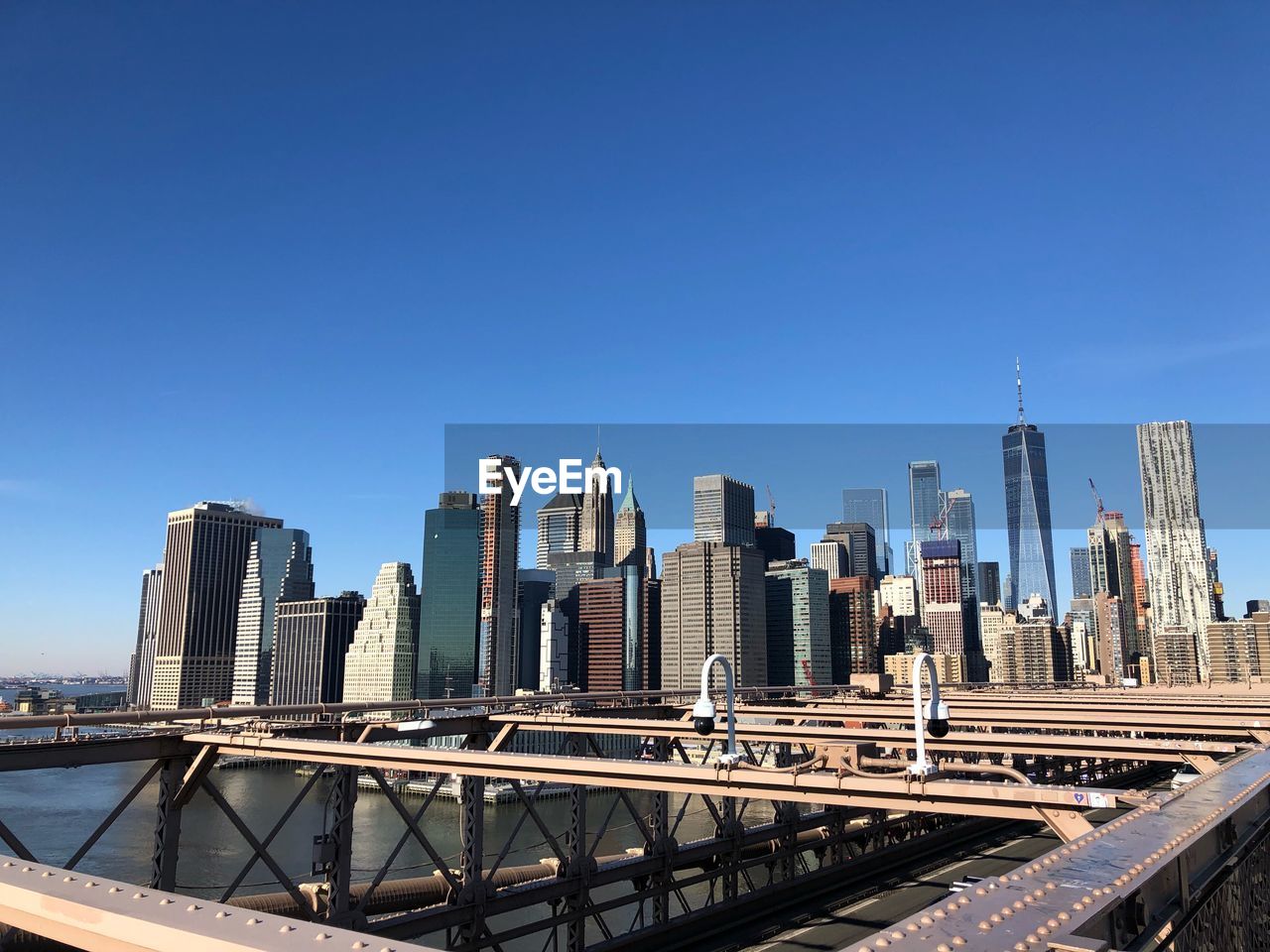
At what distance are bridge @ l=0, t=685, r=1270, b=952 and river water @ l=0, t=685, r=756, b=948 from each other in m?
24.3

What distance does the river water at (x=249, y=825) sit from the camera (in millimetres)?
65875

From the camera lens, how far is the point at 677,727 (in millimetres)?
17094

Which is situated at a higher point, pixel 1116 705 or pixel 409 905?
pixel 1116 705

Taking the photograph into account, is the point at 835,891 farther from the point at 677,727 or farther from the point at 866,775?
the point at 866,775

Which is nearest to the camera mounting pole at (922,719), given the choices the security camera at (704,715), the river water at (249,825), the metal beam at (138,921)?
the security camera at (704,715)

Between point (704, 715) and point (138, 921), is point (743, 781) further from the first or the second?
point (138, 921)

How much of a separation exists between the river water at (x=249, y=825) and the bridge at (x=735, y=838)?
24330 mm

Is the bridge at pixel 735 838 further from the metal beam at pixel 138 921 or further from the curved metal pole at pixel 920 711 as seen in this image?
the curved metal pole at pixel 920 711

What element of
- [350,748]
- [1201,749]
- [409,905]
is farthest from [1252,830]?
[409,905]

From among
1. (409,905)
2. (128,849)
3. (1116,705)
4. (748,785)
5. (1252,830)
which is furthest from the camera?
(128,849)

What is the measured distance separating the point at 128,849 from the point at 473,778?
2688 inches

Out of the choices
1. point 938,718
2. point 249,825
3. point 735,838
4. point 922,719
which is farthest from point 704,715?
point 249,825

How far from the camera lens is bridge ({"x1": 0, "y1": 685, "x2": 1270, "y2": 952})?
3844mm

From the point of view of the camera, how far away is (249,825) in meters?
95.8
